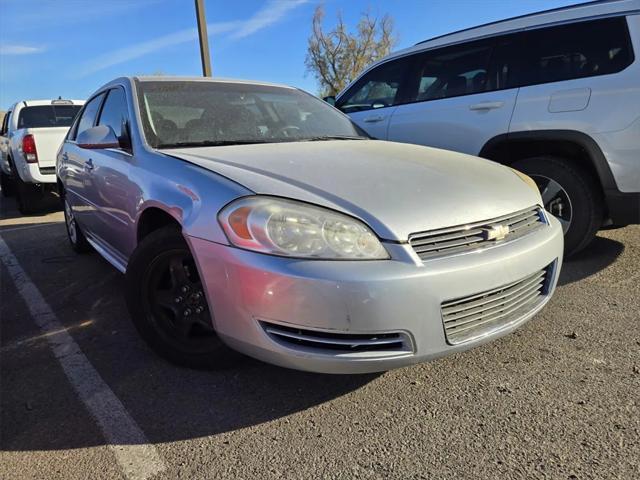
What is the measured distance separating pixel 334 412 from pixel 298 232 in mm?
828

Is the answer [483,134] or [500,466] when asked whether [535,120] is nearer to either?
[483,134]

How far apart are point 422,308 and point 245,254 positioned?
0.72m

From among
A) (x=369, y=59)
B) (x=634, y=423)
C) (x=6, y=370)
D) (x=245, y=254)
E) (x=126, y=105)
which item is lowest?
(x=634, y=423)

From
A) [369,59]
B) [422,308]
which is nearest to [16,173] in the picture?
[422,308]

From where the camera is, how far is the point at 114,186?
3.14 m

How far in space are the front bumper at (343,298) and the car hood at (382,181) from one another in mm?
181

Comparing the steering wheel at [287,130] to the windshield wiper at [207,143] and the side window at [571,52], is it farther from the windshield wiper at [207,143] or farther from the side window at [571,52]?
the side window at [571,52]

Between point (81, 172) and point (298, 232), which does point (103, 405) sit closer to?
point (298, 232)

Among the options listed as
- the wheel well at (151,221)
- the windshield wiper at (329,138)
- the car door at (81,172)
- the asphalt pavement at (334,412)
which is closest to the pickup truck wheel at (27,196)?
the car door at (81,172)

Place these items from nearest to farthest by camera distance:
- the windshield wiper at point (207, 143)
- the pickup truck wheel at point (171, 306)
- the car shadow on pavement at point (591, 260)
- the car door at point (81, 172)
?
the pickup truck wheel at point (171, 306) < the windshield wiper at point (207, 143) < the car shadow on pavement at point (591, 260) < the car door at point (81, 172)

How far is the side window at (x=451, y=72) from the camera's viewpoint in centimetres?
430

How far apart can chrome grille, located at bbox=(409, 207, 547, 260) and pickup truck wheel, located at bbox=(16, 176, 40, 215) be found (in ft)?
25.1

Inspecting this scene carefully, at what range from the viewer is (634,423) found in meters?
1.96

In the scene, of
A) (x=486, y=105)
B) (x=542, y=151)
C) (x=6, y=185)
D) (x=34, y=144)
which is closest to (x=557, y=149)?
(x=542, y=151)
